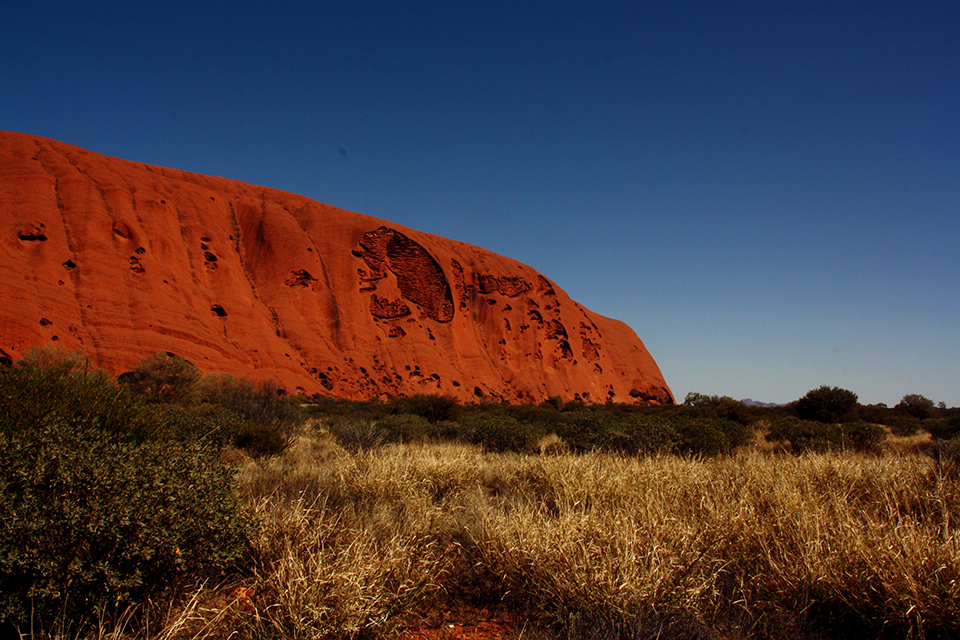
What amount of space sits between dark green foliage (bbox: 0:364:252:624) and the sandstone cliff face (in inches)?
1130

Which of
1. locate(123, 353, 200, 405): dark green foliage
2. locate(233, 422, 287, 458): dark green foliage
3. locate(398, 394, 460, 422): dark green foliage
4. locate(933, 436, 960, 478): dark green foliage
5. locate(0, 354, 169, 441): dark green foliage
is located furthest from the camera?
locate(123, 353, 200, 405): dark green foliage

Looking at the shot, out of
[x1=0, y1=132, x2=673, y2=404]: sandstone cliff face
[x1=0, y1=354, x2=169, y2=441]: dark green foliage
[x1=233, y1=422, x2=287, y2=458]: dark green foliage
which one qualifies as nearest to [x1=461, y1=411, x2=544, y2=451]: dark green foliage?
[x1=233, y1=422, x2=287, y2=458]: dark green foliage

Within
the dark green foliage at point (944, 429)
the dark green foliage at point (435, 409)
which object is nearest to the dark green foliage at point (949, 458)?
the dark green foliage at point (944, 429)

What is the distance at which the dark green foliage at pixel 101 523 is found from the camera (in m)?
2.58

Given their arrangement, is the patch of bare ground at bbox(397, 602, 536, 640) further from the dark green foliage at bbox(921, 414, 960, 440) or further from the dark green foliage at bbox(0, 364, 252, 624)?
the dark green foliage at bbox(921, 414, 960, 440)

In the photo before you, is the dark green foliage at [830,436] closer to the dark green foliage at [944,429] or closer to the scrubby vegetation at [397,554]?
the dark green foliage at [944,429]

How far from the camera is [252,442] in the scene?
28.7 feet

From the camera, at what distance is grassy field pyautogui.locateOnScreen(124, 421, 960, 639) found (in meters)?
2.83

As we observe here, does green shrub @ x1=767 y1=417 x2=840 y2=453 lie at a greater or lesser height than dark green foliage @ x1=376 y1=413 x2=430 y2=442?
greater

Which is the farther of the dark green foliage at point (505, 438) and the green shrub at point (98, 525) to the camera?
the dark green foliage at point (505, 438)

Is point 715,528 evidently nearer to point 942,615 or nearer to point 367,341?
point 942,615

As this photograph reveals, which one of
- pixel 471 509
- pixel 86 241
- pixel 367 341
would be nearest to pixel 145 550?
pixel 471 509

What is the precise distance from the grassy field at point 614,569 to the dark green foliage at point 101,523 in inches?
9.5

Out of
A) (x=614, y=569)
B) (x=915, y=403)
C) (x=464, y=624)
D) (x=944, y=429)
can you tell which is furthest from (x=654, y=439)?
(x=915, y=403)
